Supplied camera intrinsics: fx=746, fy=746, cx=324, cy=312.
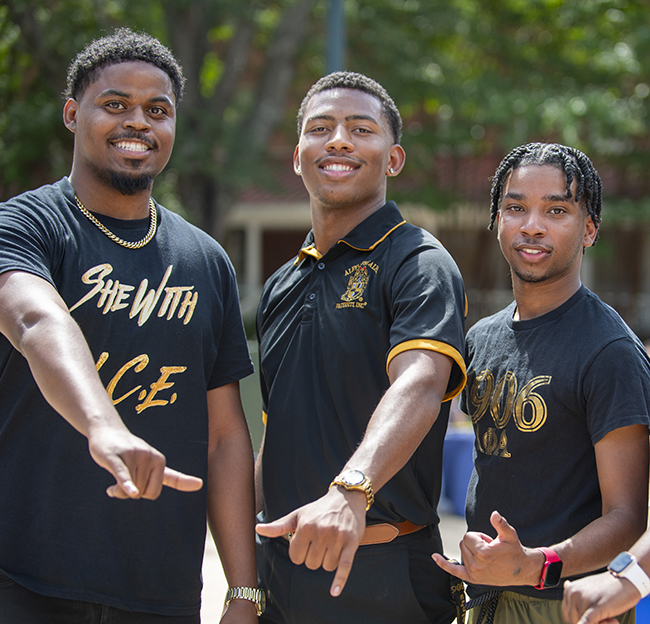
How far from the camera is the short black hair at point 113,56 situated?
7.88 feet

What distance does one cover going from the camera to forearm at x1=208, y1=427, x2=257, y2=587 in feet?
8.06

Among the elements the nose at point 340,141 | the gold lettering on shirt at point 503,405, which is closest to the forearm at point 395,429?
the gold lettering on shirt at point 503,405

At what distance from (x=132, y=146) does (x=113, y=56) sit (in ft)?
0.98

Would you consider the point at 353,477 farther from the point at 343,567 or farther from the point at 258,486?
the point at 258,486

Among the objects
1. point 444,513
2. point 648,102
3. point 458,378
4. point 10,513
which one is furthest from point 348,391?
point 648,102

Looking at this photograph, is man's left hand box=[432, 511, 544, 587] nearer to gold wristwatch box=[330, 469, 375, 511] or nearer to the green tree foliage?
gold wristwatch box=[330, 469, 375, 511]

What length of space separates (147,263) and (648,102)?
12.8 m

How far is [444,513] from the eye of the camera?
7.51 m

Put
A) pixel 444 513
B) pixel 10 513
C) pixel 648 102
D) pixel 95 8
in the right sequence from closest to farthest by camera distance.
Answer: pixel 10 513 < pixel 444 513 < pixel 95 8 < pixel 648 102

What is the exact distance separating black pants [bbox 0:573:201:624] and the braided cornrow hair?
1891 millimetres

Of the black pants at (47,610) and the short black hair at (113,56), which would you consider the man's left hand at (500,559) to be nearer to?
the black pants at (47,610)

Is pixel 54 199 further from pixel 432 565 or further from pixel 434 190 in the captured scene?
pixel 434 190

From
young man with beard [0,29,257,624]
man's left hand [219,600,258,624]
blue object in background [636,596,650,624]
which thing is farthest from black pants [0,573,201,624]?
blue object in background [636,596,650,624]

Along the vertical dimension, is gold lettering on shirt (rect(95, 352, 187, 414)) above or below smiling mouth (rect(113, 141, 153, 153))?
below
